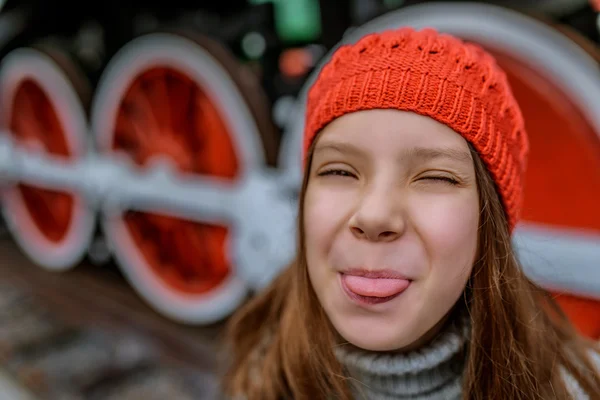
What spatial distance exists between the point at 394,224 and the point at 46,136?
6.67 feet

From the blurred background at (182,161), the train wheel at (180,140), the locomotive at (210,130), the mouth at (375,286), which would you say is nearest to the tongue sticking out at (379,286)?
the mouth at (375,286)

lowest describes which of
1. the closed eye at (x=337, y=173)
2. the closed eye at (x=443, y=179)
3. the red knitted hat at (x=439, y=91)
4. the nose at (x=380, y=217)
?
the nose at (x=380, y=217)

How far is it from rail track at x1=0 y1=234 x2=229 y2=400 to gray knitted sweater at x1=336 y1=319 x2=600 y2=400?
922 millimetres

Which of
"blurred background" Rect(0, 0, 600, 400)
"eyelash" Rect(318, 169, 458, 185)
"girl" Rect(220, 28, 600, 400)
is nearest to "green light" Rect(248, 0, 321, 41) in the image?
"blurred background" Rect(0, 0, 600, 400)

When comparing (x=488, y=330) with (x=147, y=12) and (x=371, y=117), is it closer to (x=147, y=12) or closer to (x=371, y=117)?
(x=371, y=117)

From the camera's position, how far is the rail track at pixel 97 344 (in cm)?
153

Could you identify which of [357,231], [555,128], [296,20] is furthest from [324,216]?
[296,20]

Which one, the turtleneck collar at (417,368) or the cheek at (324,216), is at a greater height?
the cheek at (324,216)

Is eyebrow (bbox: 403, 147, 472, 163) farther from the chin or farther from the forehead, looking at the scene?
the chin

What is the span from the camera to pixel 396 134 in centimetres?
57

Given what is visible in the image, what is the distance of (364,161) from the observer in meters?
0.58

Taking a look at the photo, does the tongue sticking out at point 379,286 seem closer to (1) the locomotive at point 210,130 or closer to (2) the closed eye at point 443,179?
(2) the closed eye at point 443,179

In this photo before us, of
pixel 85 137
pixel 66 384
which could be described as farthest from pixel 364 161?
pixel 85 137

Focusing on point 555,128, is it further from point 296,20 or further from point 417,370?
point 296,20
